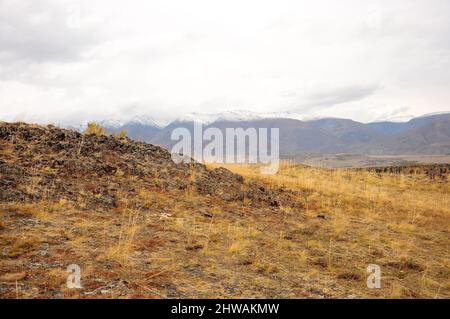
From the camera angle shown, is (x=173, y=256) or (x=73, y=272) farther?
(x=173, y=256)

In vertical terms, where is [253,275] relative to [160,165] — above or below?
below

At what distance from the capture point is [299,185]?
1803cm

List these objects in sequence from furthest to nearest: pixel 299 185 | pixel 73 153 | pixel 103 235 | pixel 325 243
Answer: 1. pixel 299 185
2. pixel 73 153
3. pixel 325 243
4. pixel 103 235

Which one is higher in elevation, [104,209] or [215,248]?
[104,209]

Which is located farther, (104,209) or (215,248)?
(104,209)

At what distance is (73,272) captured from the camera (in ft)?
20.5
